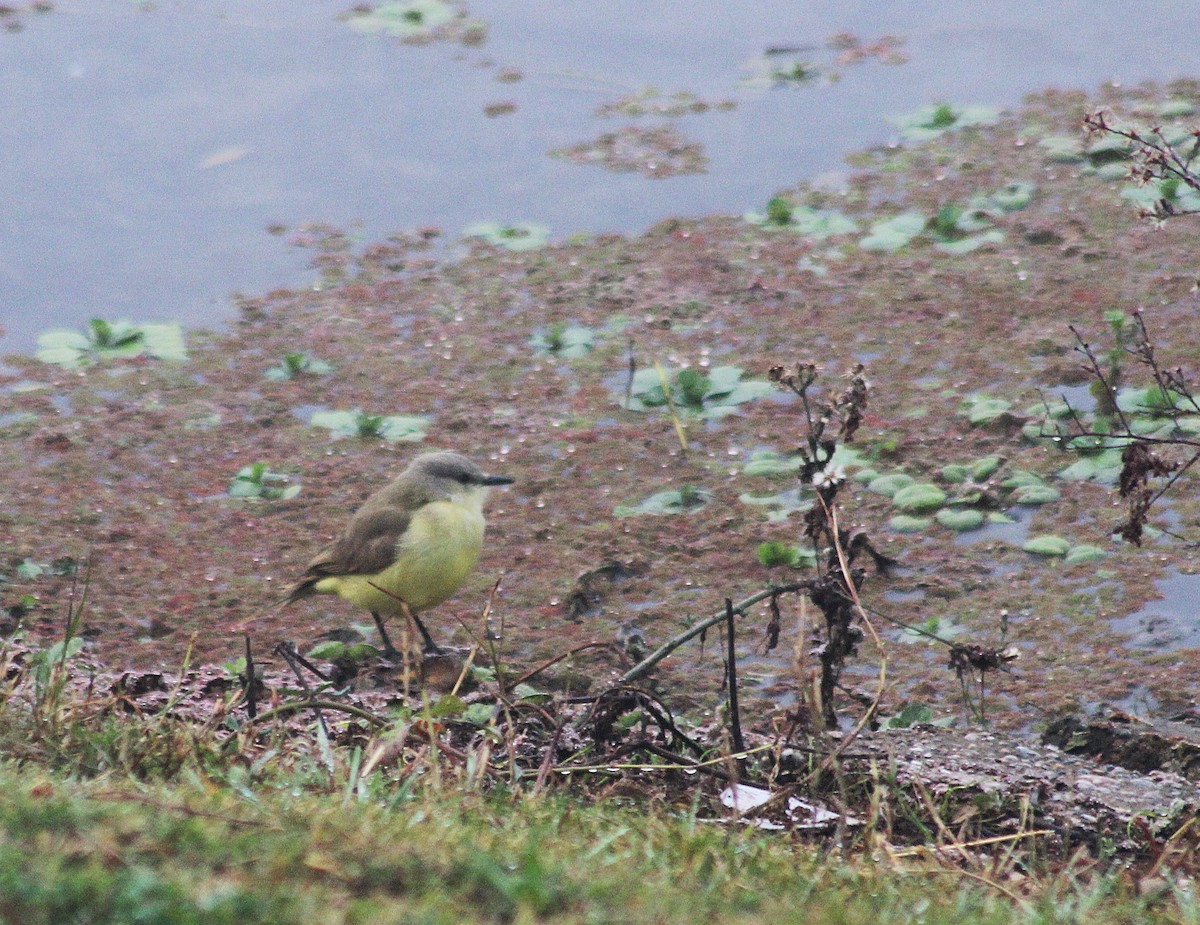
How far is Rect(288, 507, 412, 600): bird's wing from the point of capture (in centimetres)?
623

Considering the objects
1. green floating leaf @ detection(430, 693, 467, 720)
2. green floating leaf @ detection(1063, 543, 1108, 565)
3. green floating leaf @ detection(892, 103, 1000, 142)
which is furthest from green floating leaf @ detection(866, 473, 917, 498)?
green floating leaf @ detection(892, 103, 1000, 142)

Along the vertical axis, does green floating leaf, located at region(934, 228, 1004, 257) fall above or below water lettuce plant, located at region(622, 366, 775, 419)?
above

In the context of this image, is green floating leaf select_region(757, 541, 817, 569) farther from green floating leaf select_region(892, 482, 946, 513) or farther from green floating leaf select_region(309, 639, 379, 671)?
green floating leaf select_region(309, 639, 379, 671)

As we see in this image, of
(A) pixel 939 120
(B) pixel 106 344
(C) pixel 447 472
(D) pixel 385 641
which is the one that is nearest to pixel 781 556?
(C) pixel 447 472

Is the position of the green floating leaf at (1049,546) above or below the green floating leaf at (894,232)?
below

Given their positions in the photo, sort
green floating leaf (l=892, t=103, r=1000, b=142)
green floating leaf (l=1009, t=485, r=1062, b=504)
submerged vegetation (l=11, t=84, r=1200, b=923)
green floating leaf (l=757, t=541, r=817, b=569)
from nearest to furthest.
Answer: submerged vegetation (l=11, t=84, r=1200, b=923) → green floating leaf (l=757, t=541, r=817, b=569) → green floating leaf (l=1009, t=485, r=1062, b=504) → green floating leaf (l=892, t=103, r=1000, b=142)

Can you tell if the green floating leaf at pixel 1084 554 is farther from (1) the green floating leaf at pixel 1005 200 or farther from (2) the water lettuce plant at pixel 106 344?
(2) the water lettuce plant at pixel 106 344

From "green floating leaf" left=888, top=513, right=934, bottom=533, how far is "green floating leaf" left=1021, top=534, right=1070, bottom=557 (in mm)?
446

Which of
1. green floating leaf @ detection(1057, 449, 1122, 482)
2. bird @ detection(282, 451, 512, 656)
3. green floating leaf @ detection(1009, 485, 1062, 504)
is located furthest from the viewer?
green floating leaf @ detection(1057, 449, 1122, 482)

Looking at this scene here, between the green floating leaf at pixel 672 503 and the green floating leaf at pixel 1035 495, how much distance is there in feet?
4.21

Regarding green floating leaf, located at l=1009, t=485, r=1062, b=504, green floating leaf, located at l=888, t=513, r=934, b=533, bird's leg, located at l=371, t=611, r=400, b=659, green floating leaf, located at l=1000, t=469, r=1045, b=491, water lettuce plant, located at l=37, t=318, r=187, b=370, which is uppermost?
water lettuce plant, located at l=37, t=318, r=187, b=370

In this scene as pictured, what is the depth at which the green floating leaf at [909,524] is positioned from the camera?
6.71m

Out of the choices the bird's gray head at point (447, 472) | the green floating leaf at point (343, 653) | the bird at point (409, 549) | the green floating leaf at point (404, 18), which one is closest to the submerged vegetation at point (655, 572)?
the green floating leaf at point (343, 653)

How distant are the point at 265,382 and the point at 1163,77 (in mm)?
6449
